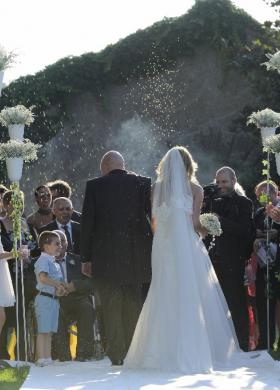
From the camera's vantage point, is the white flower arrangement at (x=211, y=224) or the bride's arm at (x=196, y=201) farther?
the white flower arrangement at (x=211, y=224)

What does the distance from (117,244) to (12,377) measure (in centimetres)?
168

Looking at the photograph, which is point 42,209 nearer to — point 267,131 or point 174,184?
point 174,184

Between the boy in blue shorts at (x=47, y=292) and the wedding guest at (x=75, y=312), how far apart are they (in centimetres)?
39

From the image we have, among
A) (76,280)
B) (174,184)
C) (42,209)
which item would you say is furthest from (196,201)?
(42,209)

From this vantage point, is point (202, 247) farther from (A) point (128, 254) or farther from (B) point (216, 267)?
(B) point (216, 267)

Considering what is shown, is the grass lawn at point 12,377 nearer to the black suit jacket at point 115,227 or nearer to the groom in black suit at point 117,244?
the groom in black suit at point 117,244

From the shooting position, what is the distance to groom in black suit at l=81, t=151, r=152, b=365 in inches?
365

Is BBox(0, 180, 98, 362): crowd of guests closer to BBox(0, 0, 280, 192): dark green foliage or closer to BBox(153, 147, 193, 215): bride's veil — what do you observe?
BBox(153, 147, 193, 215): bride's veil

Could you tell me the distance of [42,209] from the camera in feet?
37.5

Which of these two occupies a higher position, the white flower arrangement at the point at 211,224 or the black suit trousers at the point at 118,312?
the white flower arrangement at the point at 211,224

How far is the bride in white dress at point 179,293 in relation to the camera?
877cm

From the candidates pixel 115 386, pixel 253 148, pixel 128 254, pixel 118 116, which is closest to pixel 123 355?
pixel 128 254

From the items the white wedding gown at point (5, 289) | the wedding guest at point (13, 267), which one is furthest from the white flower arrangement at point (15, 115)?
the white wedding gown at point (5, 289)

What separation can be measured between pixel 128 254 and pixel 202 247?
0.73m
